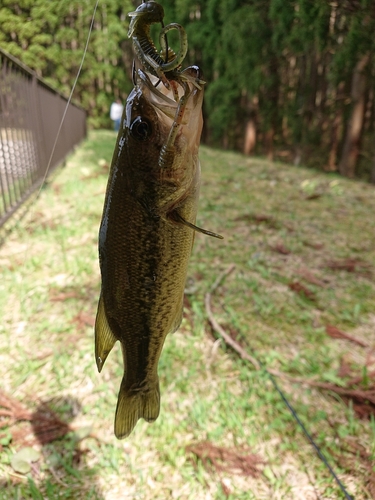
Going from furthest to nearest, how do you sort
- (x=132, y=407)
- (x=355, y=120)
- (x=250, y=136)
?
1. (x=250, y=136)
2. (x=355, y=120)
3. (x=132, y=407)

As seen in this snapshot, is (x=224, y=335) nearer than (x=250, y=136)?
Yes

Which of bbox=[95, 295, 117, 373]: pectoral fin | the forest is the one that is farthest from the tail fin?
the forest

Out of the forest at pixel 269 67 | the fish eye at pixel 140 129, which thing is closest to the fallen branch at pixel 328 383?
the fish eye at pixel 140 129


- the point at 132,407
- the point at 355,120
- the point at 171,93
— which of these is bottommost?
the point at 132,407

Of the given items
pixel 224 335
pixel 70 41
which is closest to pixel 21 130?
pixel 70 41

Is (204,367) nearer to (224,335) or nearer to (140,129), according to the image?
(224,335)

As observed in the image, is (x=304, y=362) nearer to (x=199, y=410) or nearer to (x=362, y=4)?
(x=199, y=410)
